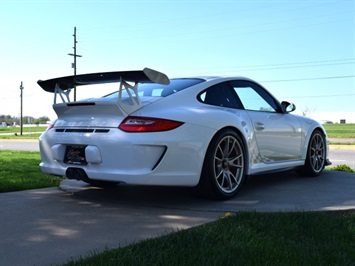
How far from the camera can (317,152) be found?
6.06m

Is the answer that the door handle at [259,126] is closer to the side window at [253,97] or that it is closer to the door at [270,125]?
the door at [270,125]

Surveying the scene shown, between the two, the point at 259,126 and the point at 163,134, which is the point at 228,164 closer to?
the point at 259,126

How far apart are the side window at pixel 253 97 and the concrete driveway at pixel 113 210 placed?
3.38 ft

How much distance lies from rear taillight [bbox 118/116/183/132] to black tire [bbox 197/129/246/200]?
580 millimetres

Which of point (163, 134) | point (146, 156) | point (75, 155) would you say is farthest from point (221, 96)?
point (75, 155)

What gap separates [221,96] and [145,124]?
128 centimetres

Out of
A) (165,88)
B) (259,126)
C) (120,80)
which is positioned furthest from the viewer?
(259,126)

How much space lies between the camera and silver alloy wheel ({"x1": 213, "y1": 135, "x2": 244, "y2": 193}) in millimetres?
4211

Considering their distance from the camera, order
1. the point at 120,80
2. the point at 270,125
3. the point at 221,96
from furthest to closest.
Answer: the point at 270,125
the point at 221,96
the point at 120,80

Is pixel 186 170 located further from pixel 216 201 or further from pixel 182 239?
pixel 182 239

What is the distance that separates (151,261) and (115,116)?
5.85 feet

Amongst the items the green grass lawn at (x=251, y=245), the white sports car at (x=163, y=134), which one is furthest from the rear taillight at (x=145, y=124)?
the green grass lawn at (x=251, y=245)

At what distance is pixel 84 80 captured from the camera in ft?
13.7

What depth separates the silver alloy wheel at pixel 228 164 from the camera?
13.8 ft
